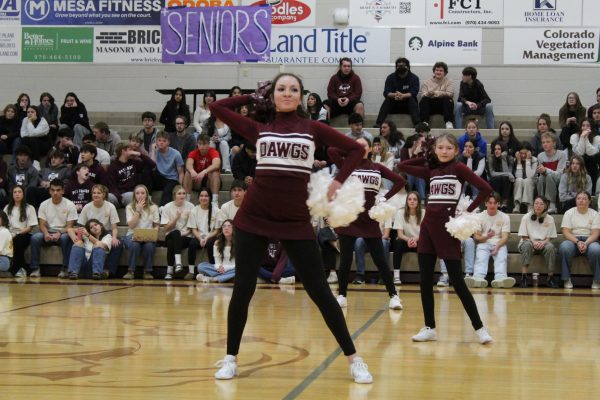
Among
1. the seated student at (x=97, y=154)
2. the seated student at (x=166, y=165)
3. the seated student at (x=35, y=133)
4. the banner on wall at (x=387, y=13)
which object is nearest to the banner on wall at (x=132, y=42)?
the seated student at (x=35, y=133)

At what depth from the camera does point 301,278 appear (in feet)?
15.5

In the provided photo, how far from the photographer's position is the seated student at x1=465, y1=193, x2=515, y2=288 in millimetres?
11336

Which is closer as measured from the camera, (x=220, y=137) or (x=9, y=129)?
(x=220, y=137)

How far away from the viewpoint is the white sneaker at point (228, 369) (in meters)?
4.63

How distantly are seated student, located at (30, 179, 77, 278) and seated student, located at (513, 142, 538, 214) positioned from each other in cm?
614

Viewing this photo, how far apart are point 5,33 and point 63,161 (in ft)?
15.7

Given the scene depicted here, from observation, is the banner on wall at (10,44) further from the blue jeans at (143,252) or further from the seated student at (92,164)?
the blue jeans at (143,252)

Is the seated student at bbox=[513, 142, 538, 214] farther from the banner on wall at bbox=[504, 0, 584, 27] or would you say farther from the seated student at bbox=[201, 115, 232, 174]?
the seated student at bbox=[201, 115, 232, 174]

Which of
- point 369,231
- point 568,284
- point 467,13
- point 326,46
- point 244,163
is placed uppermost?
point 467,13

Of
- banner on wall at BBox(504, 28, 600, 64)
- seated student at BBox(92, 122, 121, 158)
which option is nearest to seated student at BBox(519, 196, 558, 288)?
banner on wall at BBox(504, 28, 600, 64)

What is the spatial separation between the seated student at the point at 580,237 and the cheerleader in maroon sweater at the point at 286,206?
740 cm

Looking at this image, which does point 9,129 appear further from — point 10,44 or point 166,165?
point 10,44

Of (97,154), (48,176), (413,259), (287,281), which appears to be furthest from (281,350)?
(97,154)

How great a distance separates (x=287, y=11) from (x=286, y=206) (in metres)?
12.5
